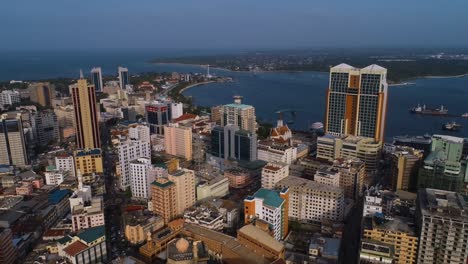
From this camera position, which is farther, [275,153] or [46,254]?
[275,153]

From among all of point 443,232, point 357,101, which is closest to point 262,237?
point 443,232

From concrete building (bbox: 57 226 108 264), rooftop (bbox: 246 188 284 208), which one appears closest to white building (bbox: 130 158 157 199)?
concrete building (bbox: 57 226 108 264)

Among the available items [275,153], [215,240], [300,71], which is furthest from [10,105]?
[300,71]

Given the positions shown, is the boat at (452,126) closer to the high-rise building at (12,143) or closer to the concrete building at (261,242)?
the concrete building at (261,242)

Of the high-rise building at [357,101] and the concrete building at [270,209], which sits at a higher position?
the high-rise building at [357,101]

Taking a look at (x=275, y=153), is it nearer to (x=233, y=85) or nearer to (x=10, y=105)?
(x=10, y=105)

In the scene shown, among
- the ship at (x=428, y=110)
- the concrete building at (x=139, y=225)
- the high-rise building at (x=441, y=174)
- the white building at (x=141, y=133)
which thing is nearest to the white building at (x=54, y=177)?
the concrete building at (x=139, y=225)
